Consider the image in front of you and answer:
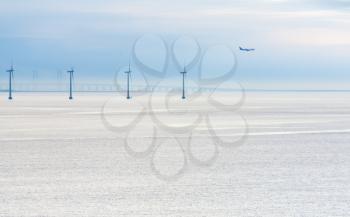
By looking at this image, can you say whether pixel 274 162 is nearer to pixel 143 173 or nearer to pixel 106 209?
pixel 143 173

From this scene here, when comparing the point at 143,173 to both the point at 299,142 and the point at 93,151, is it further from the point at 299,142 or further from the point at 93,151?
the point at 299,142

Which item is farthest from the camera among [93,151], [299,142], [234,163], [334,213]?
[299,142]

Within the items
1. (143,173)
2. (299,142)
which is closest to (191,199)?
(143,173)

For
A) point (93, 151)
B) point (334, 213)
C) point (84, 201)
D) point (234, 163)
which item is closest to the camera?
point (334, 213)

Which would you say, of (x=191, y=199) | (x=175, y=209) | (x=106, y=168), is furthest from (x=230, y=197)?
(x=106, y=168)

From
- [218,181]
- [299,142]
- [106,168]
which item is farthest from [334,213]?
[299,142]

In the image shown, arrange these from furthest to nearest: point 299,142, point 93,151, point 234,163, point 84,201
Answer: point 299,142, point 93,151, point 234,163, point 84,201

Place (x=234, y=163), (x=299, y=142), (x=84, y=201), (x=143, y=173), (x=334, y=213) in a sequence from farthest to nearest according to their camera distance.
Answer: (x=299, y=142)
(x=234, y=163)
(x=143, y=173)
(x=84, y=201)
(x=334, y=213)

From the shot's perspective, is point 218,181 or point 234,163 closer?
point 218,181

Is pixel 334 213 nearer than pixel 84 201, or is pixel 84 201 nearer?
pixel 334 213
